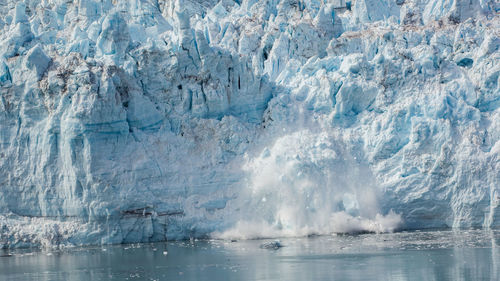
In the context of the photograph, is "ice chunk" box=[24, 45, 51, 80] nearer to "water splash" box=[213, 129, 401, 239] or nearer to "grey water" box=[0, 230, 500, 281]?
"grey water" box=[0, 230, 500, 281]

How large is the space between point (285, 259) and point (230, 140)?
20.0ft

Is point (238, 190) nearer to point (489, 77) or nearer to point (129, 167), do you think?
point (129, 167)

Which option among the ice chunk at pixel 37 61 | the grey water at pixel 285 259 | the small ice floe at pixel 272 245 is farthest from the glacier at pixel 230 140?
the small ice floe at pixel 272 245

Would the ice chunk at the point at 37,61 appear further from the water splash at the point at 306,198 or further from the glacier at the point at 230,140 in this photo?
the water splash at the point at 306,198

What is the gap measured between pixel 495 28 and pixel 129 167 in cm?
1291

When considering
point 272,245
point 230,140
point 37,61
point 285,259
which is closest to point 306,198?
point 272,245

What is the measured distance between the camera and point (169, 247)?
21531 mm

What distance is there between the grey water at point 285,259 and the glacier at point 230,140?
739mm

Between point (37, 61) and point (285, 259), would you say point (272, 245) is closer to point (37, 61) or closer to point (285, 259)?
point (285, 259)

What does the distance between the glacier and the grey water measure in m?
0.74

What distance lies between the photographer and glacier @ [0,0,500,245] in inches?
873

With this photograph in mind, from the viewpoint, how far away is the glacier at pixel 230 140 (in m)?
22.2

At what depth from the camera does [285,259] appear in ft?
60.7

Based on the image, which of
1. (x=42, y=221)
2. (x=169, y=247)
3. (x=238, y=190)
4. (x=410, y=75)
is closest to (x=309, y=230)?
(x=238, y=190)
